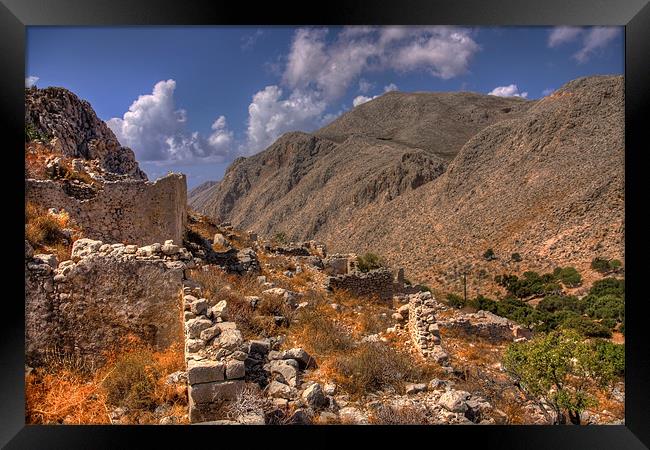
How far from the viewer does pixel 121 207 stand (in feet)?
27.9

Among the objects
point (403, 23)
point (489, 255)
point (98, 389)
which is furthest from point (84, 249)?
point (489, 255)

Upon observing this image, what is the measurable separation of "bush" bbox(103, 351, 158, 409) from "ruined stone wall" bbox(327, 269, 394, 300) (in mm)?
7256

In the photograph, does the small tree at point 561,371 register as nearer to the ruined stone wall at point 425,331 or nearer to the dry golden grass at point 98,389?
the ruined stone wall at point 425,331

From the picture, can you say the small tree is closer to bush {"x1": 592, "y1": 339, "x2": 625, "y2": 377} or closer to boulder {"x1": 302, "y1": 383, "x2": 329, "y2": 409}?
bush {"x1": 592, "y1": 339, "x2": 625, "y2": 377}

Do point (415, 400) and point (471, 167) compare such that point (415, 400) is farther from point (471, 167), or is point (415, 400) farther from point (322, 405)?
point (471, 167)

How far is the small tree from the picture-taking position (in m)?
5.25

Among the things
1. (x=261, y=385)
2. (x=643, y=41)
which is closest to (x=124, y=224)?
(x=261, y=385)

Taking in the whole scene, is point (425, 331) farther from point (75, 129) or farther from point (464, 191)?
point (464, 191)

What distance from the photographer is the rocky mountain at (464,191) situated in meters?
25.3

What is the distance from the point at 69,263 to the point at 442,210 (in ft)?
108

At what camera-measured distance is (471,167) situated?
124 feet

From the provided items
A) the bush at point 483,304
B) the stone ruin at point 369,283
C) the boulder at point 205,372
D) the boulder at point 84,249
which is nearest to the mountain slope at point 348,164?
the bush at point 483,304

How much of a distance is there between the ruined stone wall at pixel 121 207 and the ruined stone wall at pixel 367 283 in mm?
4438

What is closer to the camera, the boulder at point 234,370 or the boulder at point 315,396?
the boulder at point 234,370
